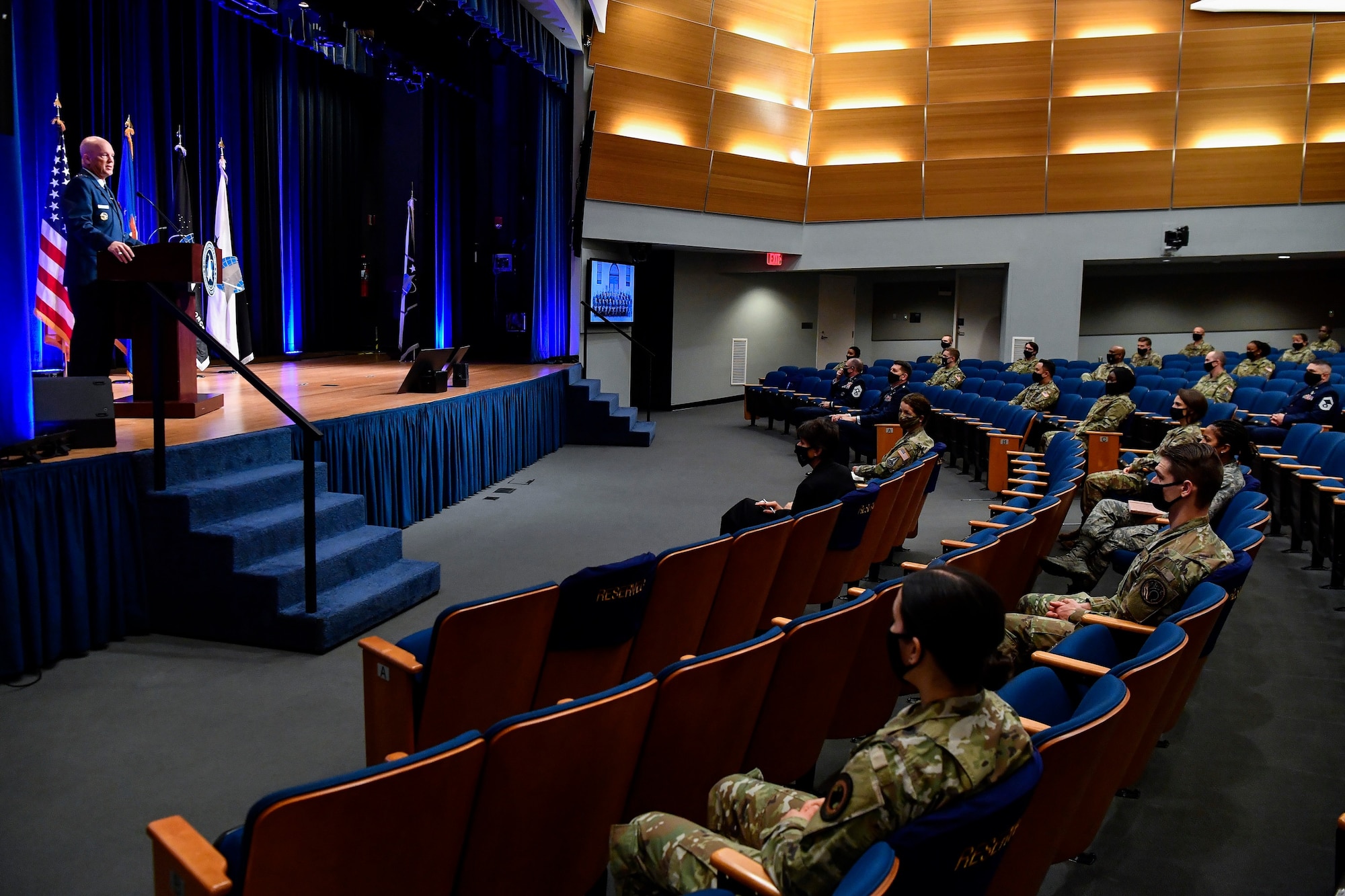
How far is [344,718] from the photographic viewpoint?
3158mm

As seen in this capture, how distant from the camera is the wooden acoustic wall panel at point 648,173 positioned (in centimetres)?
1238

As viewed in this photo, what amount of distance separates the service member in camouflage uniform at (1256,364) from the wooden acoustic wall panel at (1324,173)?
3529 mm

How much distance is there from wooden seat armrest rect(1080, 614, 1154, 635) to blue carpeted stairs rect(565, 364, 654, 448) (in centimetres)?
783

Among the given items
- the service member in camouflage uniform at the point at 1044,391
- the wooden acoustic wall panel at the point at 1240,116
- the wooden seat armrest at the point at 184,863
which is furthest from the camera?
the wooden acoustic wall panel at the point at 1240,116

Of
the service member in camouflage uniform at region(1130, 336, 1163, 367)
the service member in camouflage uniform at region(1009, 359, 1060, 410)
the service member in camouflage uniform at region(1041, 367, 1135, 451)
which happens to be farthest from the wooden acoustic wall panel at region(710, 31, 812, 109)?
the service member in camouflage uniform at region(1041, 367, 1135, 451)

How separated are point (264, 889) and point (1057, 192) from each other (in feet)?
47.4

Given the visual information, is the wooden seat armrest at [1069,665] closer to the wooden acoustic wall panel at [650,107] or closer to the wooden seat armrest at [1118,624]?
the wooden seat armrest at [1118,624]

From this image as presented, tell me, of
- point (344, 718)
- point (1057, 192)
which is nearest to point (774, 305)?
point (1057, 192)

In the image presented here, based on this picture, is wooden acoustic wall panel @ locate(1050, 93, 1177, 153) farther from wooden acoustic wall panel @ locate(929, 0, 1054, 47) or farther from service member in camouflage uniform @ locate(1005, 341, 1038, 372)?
service member in camouflage uniform @ locate(1005, 341, 1038, 372)

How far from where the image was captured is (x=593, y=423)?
10.6m

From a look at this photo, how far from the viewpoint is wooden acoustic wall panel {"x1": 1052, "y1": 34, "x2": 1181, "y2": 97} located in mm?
13070

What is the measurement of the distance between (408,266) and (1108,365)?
28.8 ft

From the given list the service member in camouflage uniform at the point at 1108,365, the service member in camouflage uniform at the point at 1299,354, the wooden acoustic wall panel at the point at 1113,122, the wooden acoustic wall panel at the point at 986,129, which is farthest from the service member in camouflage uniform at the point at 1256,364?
the wooden acoustic wall panel at the point at 986,129

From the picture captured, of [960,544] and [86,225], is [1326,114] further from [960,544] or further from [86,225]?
[86,225]
